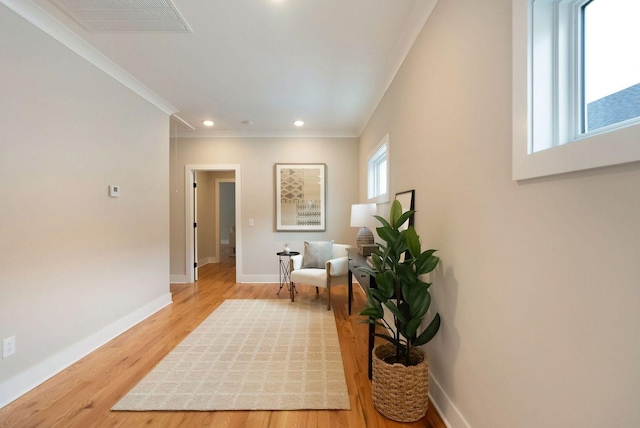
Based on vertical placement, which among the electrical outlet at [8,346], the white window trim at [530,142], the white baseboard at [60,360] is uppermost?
the white window trim at [530,142]

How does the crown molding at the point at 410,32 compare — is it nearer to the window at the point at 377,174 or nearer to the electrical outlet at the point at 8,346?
the window at the point at 377,174

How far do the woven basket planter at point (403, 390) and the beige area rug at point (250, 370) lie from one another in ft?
0.93

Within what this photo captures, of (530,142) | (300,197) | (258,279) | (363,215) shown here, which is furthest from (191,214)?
(530,142)

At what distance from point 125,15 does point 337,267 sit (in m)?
3.06

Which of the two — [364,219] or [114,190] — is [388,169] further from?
[114,190]

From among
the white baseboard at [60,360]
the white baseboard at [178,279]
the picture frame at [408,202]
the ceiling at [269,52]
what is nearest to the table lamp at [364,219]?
the picture frame at [408,202]

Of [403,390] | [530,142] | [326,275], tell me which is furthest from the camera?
[326,275]

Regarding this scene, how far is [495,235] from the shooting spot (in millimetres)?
1190

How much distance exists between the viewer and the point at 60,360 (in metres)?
2.17

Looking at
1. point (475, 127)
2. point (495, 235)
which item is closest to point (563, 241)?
point (495, 235)

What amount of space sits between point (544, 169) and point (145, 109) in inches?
151

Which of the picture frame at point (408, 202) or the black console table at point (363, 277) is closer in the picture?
the black console table at point (363, 277)

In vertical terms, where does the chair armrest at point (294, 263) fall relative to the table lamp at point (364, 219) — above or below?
below

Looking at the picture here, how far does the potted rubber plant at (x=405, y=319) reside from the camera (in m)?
1.55
